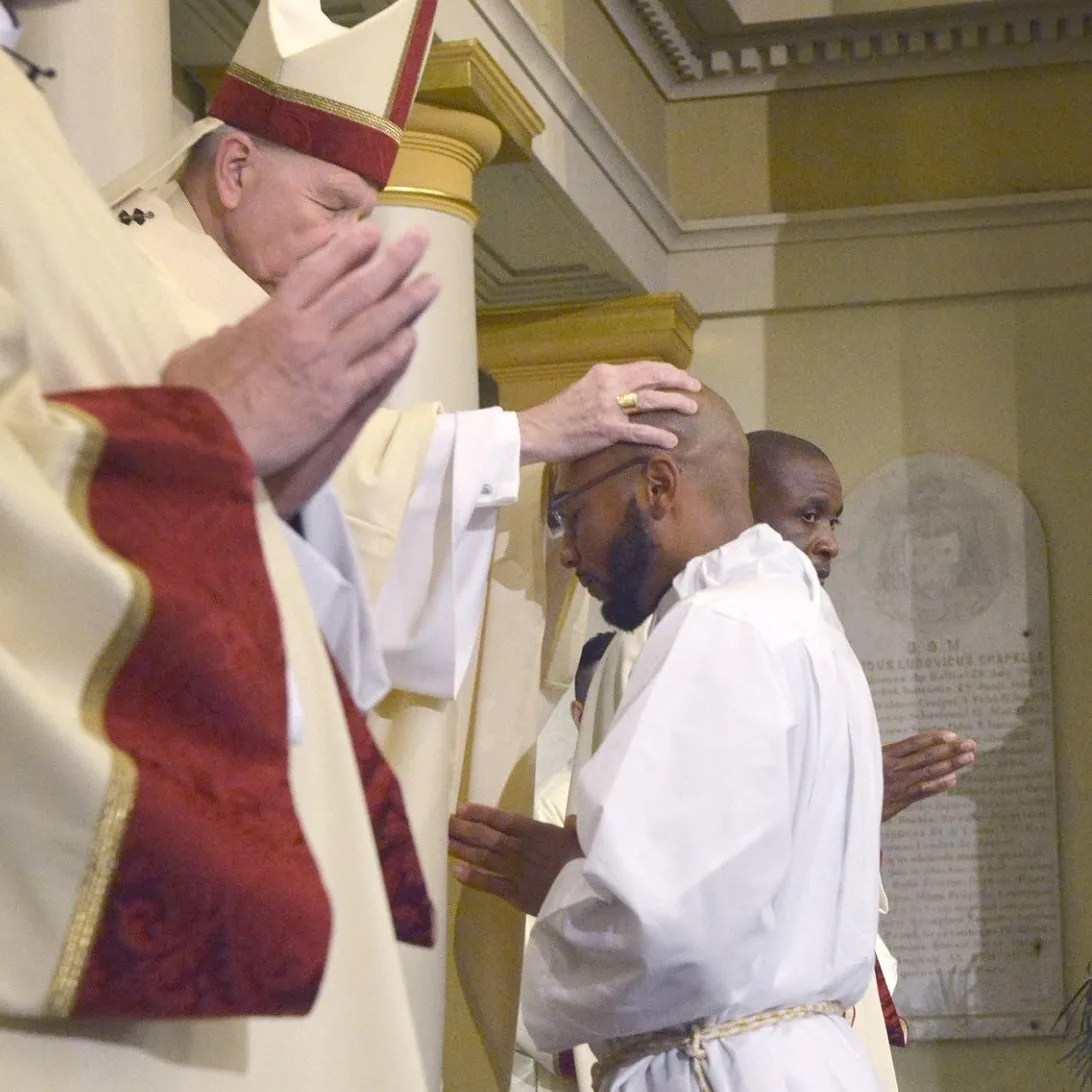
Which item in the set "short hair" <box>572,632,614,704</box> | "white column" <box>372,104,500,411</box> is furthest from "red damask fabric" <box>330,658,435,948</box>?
"short hair" <box>572,632,614,704</box>

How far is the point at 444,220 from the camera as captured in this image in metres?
6.46

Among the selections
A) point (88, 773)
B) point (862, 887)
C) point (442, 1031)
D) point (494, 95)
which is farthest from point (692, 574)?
point (494, 95)

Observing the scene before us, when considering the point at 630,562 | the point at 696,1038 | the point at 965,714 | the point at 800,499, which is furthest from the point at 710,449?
the point at 965,714

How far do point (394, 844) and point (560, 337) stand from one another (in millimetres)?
7128

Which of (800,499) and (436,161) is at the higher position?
(436,161)

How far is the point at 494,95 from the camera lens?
21.9 feet

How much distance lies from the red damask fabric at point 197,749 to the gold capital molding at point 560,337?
7433 mm

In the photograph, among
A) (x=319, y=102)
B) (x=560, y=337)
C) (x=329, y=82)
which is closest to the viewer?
(x=319, y=102)

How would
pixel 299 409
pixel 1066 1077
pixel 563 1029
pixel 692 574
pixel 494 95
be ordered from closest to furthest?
pixel 299 409, pixel 563 1029, pixel 692 574, pixel 494 95, pixel 1066 1077

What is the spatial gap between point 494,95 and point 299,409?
5.18m

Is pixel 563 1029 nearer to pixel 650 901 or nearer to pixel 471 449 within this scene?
pixel 650 901

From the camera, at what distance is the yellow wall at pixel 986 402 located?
29.3 feet

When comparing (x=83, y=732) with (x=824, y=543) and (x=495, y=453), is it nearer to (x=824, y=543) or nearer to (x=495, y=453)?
(x=495, y=453)

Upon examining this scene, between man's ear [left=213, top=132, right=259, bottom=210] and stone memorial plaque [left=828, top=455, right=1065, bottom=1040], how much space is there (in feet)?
20.1
